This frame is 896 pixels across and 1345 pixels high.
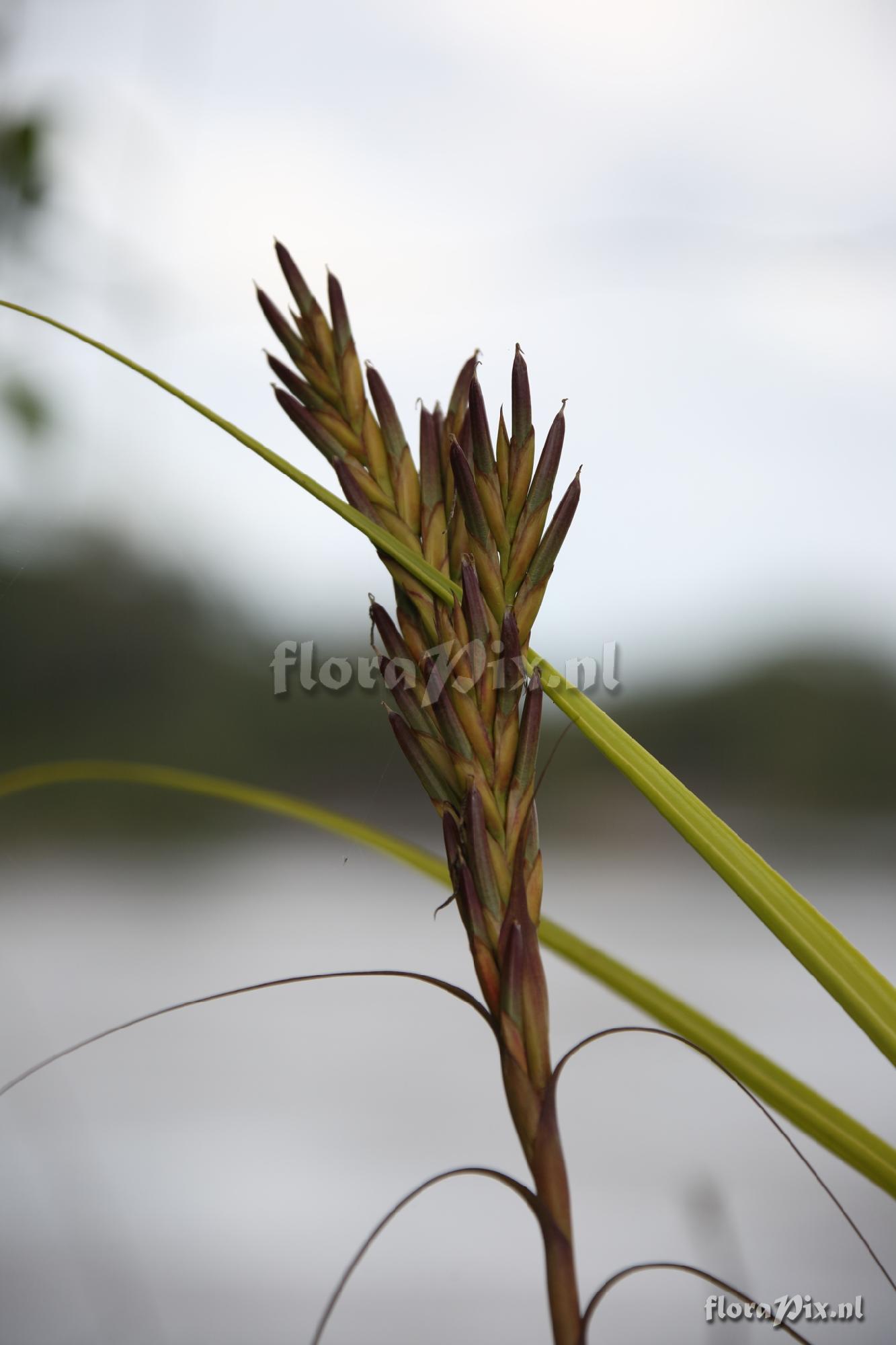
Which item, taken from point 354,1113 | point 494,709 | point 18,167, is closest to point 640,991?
point 494,709

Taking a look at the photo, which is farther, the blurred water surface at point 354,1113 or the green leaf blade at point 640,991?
the blurred water surface at point 354,1113

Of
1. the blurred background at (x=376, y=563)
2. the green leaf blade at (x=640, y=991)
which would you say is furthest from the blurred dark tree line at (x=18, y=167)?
the green leaf blade at (x=640, y=991)

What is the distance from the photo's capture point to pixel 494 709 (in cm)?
9

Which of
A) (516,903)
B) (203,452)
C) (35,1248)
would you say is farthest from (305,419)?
(35,1248)

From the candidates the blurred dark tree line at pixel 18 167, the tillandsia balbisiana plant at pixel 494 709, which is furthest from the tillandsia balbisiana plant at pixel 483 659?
the blurred dark tree line at pixel 18 167

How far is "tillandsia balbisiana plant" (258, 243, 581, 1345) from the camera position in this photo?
0.28 feet

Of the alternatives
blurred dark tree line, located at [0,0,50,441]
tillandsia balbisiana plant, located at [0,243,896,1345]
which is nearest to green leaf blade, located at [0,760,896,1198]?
tillandsia balbisiana plant, located at [0,243,896,1345]

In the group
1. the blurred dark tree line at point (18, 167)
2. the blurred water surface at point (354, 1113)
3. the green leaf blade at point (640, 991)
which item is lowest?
the blurred water surface at point (354, 1113)

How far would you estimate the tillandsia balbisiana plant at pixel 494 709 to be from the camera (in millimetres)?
85

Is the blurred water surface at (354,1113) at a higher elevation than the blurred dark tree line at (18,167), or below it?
below

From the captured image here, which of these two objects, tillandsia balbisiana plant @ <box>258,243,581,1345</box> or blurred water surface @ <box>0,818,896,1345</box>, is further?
blurred water surface @ <box>0,818,896,1345</box>

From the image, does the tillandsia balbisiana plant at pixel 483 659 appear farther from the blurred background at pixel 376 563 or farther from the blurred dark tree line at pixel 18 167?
the blurred dark tree line at pixel 18 167

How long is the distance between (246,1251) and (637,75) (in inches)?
22.7

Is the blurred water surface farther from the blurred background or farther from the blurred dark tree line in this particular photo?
the blurred dark tree line
